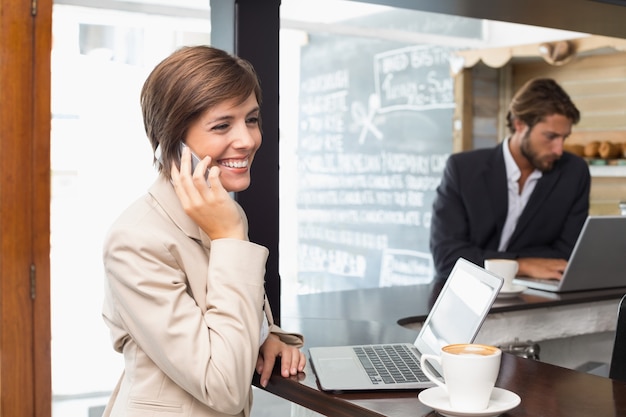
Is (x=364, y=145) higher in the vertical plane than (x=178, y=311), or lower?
higher

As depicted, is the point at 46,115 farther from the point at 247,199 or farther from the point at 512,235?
the point at 512,235

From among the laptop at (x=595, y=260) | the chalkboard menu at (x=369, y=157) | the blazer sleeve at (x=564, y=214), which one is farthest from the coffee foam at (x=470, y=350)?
the chalkboard menu at (x=369, y=157)

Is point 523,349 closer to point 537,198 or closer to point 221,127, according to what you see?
point 537,198

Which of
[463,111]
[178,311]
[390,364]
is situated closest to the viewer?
[178,311]

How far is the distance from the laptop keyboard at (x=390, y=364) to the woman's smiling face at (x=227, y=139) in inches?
16.7

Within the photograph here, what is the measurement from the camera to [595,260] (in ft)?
8.76

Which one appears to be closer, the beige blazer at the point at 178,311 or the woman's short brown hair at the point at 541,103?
the beige blazer at the point at 178,311

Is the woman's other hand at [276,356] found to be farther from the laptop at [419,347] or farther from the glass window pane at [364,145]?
the glass window pane at [364,145]

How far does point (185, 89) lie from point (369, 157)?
14.0 ft

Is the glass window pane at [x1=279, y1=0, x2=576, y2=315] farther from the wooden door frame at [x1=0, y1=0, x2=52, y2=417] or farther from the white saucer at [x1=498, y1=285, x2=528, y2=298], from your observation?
the wooden door frame at [x1=0, y1=0, x2=52, y2=417]

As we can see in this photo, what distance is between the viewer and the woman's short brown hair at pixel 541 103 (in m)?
3.19

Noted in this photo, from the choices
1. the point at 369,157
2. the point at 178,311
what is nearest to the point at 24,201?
the point at 178,311

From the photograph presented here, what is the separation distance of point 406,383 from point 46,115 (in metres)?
1.45

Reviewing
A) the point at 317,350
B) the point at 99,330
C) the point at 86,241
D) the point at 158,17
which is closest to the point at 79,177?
the point at 86,241
